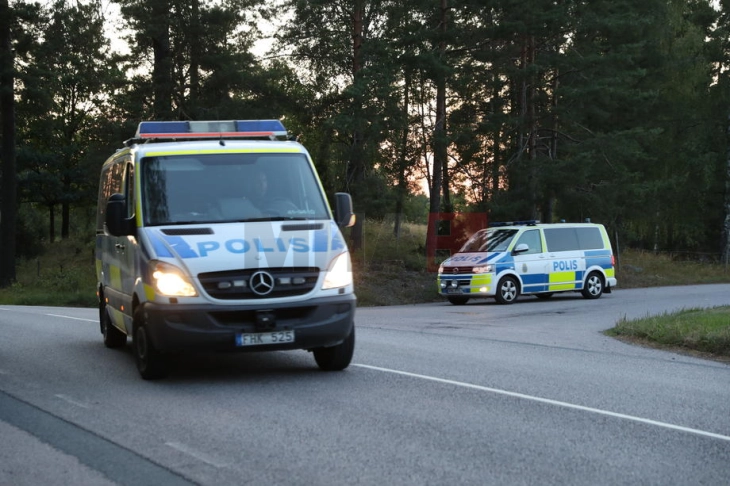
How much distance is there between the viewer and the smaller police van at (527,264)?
2331cm

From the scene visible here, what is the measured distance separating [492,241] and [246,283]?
15.9 metres

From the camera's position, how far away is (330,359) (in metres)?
9.67

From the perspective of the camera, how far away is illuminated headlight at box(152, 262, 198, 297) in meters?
8.62

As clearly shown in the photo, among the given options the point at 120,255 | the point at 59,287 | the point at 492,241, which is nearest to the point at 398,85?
the point at 492,241

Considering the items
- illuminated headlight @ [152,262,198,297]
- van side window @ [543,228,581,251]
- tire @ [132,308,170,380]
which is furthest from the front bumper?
van side window @ [543,228,581,251]

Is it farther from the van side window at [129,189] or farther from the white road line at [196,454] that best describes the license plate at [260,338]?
the white road line at [196,454]

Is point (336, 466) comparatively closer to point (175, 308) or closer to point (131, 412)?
point (131, 412)

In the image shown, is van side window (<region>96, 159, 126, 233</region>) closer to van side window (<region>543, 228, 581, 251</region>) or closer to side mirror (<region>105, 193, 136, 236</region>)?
side mirror (<region>105, 193, 136, 236</region>)

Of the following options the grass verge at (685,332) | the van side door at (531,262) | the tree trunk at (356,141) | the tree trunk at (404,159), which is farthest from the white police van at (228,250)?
the tree trunk at (404,159)

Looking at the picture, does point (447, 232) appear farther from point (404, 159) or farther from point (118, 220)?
point (118, 220)

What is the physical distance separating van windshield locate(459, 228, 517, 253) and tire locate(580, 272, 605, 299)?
9.40 feet

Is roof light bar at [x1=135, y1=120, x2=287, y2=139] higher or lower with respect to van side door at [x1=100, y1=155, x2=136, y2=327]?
higher

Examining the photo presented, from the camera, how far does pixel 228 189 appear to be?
960 centimetres

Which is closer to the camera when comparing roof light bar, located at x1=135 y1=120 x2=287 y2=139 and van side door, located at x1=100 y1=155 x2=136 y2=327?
van side door, located at x1=100 y1=155 x2=136 y2=327
